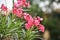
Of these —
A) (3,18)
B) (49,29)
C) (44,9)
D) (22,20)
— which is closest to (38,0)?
(44,9)

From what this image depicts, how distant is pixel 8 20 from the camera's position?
3049mm

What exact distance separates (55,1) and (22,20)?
218 cm

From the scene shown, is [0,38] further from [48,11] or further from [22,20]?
[48,11]

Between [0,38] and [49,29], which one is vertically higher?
[0,38]

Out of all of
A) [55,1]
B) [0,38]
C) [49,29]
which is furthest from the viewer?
[55,1]

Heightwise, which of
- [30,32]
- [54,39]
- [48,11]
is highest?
[30,32]

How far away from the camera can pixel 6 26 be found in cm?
300

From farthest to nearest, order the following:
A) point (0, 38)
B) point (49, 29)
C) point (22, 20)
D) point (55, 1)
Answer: point (55, 1) < point (49, 29) < point (22, 20) < point (0, 38)

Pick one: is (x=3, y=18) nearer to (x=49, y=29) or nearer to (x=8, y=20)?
(x=8, y=20)

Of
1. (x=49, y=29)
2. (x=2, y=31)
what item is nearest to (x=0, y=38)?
(x=2, y=31)

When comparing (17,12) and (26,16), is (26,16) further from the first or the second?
(17,12)

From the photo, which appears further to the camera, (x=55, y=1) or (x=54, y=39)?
(x=55, y=1)

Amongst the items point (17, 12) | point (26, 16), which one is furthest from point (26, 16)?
point (17, 12)

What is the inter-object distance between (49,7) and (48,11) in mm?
262
